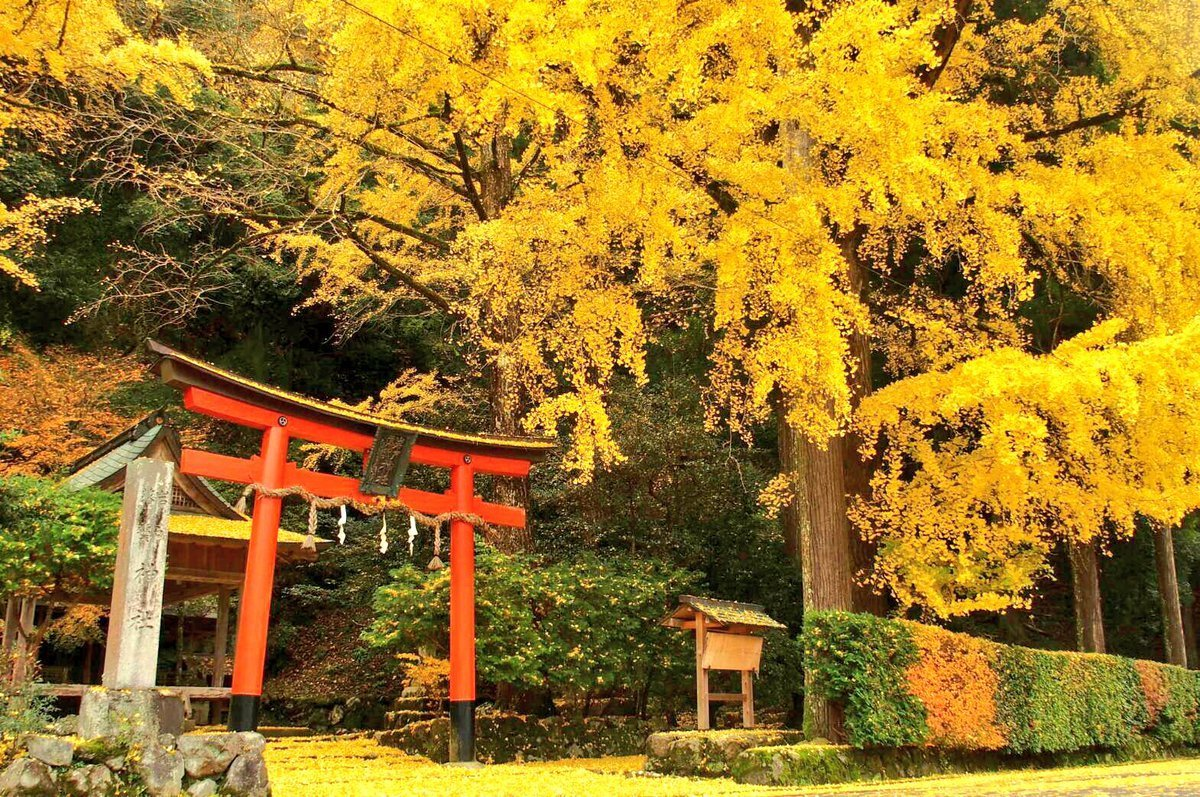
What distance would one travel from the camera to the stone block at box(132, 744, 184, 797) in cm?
462

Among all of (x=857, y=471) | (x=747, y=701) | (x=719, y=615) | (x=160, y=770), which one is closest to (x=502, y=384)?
(x=719, y=615)

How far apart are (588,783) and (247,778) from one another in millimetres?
2976

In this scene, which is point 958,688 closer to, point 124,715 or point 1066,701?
point 1066,701

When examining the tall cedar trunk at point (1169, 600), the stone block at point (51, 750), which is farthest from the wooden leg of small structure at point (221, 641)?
the tall cedar trunk at point (1169, 600)

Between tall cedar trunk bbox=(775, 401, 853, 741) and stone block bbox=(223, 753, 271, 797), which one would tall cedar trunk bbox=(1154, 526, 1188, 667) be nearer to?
tall cedar trunk bbox=(775, 401, 853, 741)

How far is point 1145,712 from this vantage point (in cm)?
1232

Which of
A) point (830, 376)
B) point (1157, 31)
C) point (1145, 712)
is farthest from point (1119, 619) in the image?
point (830, 376)

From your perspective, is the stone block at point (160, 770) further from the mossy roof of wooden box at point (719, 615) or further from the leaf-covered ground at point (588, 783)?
the mossy roof of wooden box at point (719, 615)

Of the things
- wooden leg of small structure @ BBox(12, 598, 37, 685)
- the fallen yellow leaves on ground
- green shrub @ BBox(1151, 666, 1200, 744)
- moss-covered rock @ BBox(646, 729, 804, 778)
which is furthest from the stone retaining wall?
green shrub @ BBox(1151, 666, 1200, 744)

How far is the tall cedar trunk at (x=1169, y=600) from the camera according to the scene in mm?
15812

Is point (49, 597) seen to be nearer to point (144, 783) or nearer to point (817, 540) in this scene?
point (144, 783)

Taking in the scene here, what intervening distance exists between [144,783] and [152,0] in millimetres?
8464

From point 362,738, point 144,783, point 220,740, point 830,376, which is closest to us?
point 144,783

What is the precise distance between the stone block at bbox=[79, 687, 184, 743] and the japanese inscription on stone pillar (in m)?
0.16
